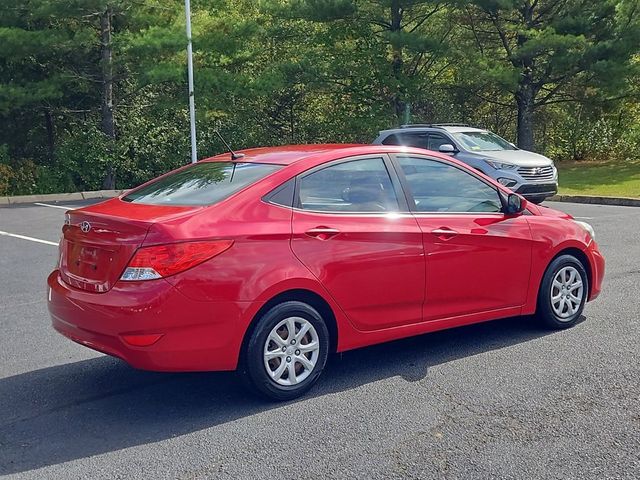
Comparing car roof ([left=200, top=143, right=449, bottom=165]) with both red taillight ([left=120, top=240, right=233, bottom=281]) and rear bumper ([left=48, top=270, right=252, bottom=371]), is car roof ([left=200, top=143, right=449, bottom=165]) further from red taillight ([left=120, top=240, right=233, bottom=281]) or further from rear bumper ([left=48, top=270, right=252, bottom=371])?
rear bumper ([left=48, top=270, right=252, bottom=371])

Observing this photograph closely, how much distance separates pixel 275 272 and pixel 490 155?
11260 millimetres

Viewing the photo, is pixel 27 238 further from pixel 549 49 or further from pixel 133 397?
pixel 549 49

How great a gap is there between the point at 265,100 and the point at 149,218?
21397mm

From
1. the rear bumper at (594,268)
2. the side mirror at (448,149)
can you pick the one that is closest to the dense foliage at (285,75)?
the side mirror at (448,149)

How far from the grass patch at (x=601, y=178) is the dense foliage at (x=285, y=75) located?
2.00m

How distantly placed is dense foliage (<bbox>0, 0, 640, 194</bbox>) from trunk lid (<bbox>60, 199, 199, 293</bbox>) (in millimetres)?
15854

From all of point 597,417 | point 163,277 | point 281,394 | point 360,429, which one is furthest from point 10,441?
point 597,417

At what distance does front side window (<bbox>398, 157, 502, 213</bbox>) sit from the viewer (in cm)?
531

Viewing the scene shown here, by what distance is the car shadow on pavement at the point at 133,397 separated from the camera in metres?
4.03

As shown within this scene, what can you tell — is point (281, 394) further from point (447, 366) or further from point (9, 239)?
point (9, 239)

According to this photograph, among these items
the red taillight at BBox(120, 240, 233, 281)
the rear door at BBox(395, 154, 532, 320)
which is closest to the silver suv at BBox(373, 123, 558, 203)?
the rear door at BBox(395, 154, 532, 320)

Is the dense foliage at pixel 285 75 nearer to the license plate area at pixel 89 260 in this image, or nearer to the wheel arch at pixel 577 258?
the wheel arch at pixel 577 258

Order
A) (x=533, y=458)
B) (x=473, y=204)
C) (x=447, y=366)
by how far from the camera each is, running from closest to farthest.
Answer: (x=533, y=458) < (x=447, y=366) < (x=473, y=204)

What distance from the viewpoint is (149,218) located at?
4.35 metres
